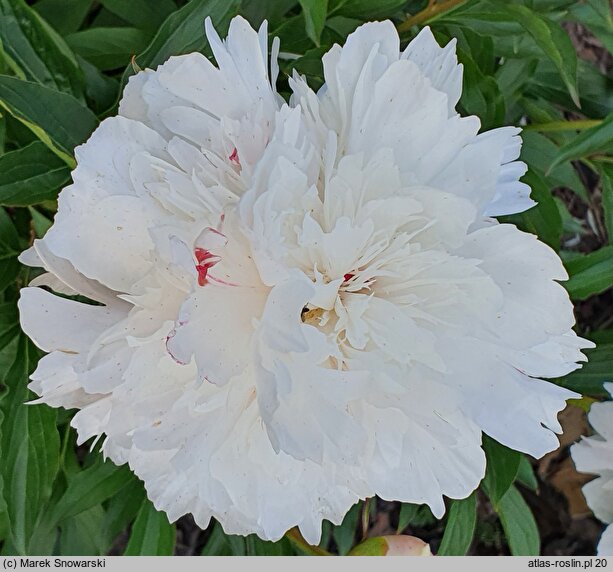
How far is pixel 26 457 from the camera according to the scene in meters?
0.61

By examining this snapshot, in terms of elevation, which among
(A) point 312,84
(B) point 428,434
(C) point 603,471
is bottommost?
(C) point 603,471

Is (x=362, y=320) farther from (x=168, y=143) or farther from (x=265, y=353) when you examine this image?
(x=168, y=143)

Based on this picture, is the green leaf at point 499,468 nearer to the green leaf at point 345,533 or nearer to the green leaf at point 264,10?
the green leaf at point 345,533

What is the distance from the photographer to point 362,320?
0.40 m

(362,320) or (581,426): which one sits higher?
(362,320)

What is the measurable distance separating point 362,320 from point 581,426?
3.05 ft

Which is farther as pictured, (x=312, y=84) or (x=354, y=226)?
(x=312, y=84)

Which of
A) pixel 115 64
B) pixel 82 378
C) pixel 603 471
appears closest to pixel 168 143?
pixel 82 378

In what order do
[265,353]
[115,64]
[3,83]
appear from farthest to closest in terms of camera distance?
1. [115,64]
2. [3,83]
3. [265,353]

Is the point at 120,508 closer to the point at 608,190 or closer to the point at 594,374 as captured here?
the point at 594,374

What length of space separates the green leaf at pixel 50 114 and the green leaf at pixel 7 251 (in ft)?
0.49

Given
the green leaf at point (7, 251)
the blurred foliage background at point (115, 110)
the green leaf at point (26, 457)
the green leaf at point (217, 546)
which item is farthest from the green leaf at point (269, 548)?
the green leaf at point (7, 251)

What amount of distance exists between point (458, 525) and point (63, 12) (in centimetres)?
75

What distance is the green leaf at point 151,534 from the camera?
0.72 meters
